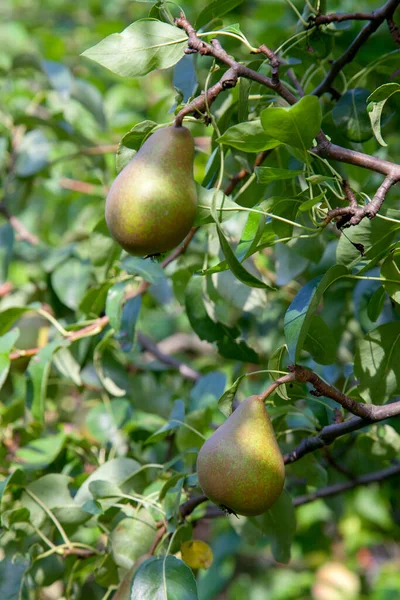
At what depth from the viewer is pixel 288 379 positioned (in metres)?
0.66

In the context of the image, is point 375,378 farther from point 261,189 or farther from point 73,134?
point 73,134

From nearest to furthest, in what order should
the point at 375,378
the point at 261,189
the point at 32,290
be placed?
the point at 375,378, the point at 261,189, the point at 32,290

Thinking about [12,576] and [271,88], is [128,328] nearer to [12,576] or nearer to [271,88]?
[12,576]

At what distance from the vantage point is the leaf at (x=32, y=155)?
4.84 ft

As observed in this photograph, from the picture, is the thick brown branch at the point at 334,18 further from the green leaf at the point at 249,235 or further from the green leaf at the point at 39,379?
the green leaf at the point at 39,379

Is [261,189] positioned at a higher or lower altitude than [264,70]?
lower

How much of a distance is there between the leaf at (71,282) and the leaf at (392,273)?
690 millimetres

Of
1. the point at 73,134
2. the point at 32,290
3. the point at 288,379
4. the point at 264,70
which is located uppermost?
the point at 264,70

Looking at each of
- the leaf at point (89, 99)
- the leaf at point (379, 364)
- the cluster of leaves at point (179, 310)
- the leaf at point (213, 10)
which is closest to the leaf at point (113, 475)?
the cluster of leaves at point (179, 310)

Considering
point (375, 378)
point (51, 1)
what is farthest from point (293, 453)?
point (51, 1)

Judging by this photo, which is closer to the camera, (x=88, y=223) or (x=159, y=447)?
(x=159, y=447)

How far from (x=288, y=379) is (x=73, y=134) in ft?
3.33

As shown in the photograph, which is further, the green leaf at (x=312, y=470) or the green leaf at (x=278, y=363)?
the green leaf at (x=312, y=470)

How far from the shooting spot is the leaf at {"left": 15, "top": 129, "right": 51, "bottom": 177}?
4.84 ft
